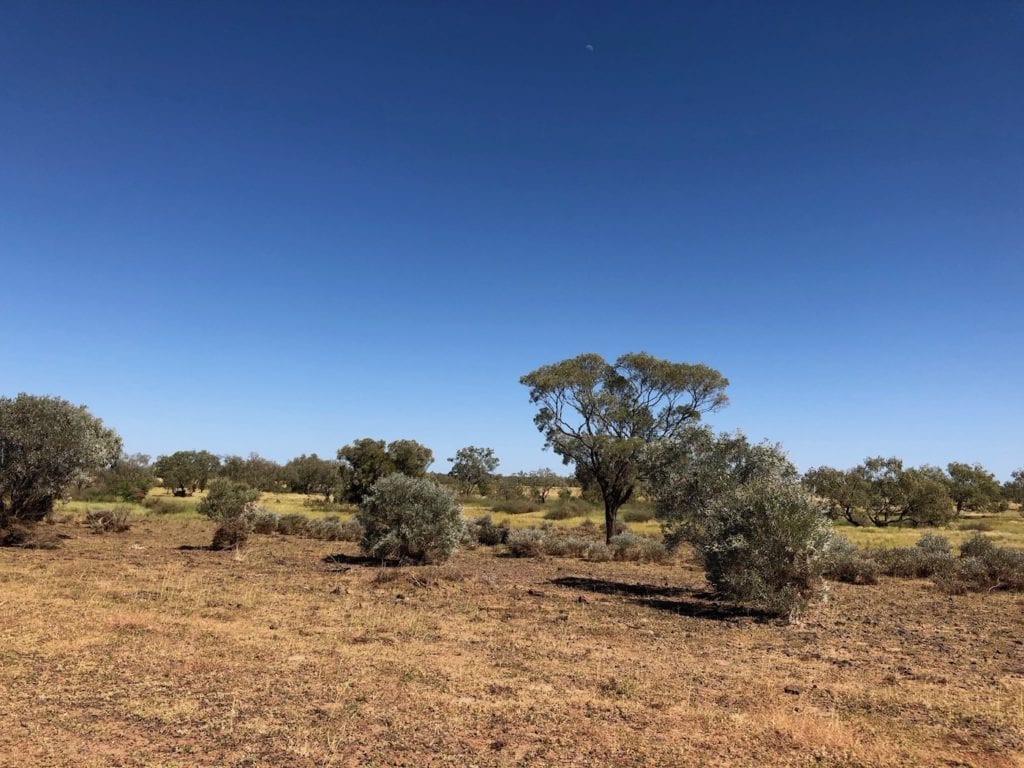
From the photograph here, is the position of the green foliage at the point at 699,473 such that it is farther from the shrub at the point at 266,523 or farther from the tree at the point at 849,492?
the tree at the point at 849,492

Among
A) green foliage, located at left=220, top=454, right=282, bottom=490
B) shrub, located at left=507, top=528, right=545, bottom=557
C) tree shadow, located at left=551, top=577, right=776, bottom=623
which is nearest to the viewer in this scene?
tree shadow, located at left=551, top=577, right=776, bottom=623

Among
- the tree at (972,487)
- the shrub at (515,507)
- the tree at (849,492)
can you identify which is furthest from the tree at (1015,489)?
the shrub at (515,507)

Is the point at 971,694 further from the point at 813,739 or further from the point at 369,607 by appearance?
the point at 369,607

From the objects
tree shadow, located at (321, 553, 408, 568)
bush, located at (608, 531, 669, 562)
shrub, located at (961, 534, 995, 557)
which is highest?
shrub, located at (961, 534, 995, 557)

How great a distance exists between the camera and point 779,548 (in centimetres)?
1361

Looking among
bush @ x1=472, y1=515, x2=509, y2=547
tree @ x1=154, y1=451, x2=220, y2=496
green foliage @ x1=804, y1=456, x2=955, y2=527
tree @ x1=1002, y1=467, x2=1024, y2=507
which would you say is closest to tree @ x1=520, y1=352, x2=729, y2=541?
bush @ x1=472, y1=515, x2=509, y2=547

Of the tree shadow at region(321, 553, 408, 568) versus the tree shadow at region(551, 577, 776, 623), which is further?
the tree shadow at region(321, 553, 408, 568)

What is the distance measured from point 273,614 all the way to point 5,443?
15.5 m

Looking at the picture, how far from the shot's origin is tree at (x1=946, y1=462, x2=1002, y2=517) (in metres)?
73.8

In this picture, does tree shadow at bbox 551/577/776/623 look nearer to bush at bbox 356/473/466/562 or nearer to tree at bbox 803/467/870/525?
bush at bbox 356/473/466/562

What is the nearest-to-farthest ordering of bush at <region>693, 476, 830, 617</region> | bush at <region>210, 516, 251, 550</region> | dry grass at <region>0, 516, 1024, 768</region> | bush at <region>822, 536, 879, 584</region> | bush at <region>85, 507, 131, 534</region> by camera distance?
dry grass at <region>0, 516, 1024, 768</region>
bush at <region>693, 476, 830, 617</region>
bush at <region>822, 536, 879, 584</region>
bush at <region>210, 516, 251, 550</region>
bush at <region>85, 507, 131, 534</region>

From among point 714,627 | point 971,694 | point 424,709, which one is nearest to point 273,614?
point 424,709

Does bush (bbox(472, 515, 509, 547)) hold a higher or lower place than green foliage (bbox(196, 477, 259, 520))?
lower

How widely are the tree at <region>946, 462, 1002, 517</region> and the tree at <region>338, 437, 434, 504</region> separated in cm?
6378
